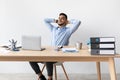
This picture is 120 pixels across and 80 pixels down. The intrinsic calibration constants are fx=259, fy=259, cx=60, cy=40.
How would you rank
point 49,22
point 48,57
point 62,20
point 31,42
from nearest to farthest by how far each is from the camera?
point 48,57
point 31,42
point 62,20
point 49,22

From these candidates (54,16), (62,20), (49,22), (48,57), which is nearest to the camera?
(48,57)

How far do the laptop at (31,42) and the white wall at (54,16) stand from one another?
51.0 inches

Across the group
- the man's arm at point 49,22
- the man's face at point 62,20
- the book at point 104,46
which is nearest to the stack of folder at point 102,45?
the book at point 104,46

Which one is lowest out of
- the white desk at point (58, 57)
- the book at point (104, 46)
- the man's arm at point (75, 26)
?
the white desk at point (58, 57)

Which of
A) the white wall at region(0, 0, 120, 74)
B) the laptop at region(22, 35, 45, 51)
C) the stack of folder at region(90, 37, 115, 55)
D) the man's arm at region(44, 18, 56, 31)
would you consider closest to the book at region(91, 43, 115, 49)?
the stack of folder at region(90, 37, 115, 55)

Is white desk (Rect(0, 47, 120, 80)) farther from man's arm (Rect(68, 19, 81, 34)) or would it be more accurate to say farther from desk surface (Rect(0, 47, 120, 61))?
man's arm (Rect(68, 19, 81, 34))

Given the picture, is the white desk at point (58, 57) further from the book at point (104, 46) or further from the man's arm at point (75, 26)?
the man's arm at point (75, 26)

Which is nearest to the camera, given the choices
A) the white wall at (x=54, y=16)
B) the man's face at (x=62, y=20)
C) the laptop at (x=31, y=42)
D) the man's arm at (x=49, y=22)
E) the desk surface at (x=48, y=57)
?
the desk surface at (x=48, y=57)

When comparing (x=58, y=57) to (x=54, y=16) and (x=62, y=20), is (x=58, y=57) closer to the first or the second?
(x=62, y=20)

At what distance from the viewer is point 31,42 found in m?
2.83

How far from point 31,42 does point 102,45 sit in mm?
773

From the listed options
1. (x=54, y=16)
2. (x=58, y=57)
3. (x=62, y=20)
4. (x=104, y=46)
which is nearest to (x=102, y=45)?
A: (x=104, y=46)

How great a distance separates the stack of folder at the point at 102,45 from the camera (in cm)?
260

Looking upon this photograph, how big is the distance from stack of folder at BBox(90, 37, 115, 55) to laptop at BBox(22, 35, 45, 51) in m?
0.60
